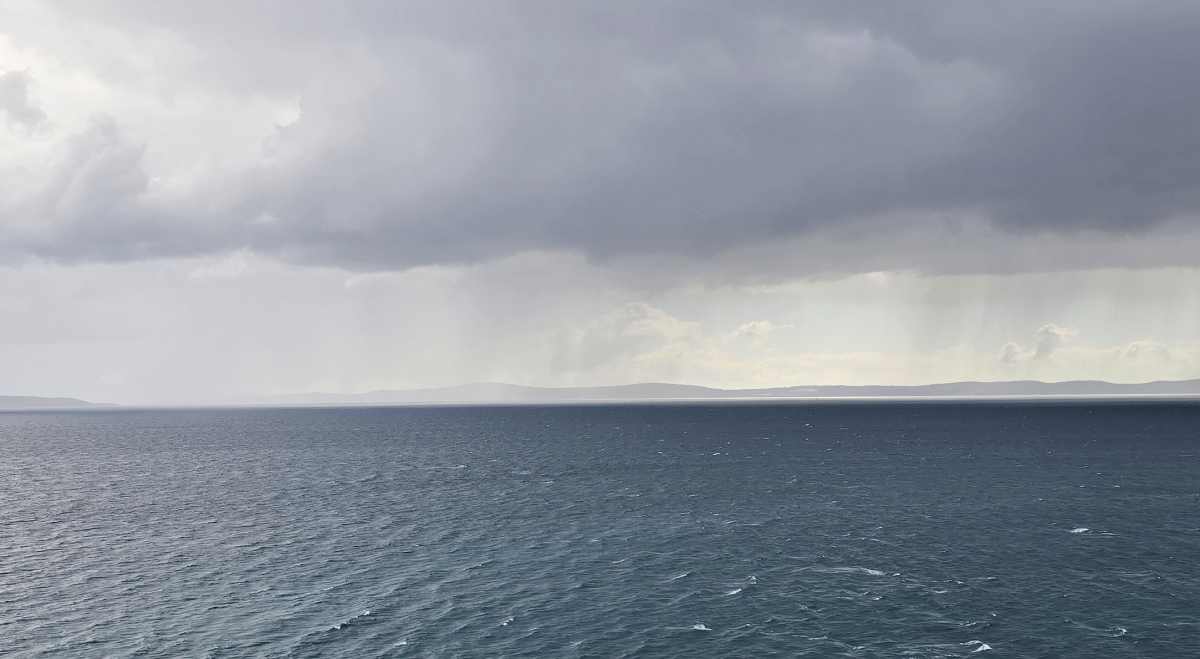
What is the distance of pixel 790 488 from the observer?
126m

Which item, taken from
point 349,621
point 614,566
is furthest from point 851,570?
→ point 349,621

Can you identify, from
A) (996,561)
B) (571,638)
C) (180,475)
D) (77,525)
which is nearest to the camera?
(571,638)

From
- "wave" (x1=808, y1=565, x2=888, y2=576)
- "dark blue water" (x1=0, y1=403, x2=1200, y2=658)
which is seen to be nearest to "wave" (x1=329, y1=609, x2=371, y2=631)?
"dark blue water" (x1=0, y1=403, x2=1200, y2=658)

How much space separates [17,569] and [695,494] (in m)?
86.3

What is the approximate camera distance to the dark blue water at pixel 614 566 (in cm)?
5572

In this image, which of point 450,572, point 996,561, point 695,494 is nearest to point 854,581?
point 996,561

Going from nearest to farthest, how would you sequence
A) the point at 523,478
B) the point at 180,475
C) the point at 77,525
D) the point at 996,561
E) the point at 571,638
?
the point at 571,638 < the point at 996,561 < the point at 77,525 < the point at 523,478 < the point at 180,475

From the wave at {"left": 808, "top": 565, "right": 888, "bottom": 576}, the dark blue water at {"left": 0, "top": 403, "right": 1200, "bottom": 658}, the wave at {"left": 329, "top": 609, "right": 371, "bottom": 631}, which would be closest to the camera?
the dark blue water at {"left": 0, "top": 403, "right": 1200, "bottom": 658}

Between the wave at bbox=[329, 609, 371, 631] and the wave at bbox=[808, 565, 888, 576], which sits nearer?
the wave at bbox=[329, 609, 371, 631]

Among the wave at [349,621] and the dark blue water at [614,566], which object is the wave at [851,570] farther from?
the wave at [349,621]

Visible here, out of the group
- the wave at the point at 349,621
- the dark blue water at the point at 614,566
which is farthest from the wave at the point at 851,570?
the wave at the point at 349,621

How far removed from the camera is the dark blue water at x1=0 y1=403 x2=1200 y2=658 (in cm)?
5572

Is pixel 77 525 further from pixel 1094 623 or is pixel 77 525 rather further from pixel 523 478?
pixel 1094 623

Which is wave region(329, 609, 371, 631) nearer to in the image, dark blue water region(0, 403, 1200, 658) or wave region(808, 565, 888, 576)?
dark blue water region(0, 403, 1200, 658)
